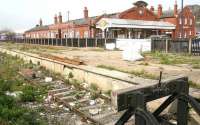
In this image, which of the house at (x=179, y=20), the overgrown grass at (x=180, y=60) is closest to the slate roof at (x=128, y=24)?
the house at (x=179, y=20)

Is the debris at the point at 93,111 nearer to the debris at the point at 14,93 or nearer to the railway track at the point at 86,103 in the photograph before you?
the railway track at the point at 86,103

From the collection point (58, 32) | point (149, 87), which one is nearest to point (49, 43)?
point (58, 32)

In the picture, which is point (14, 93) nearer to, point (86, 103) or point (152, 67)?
point (86, 103)

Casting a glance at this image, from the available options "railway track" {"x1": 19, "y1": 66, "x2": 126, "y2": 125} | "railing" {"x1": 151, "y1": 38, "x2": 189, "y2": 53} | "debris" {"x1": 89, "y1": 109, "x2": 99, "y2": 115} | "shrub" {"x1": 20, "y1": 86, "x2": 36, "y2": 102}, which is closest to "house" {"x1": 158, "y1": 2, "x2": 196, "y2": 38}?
"railing" {"x1": 151, "y1": 38, "x2": 189, "y2": 53}

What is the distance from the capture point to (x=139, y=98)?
5.02 metres

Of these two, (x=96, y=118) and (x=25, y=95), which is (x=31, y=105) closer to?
(x=25, y=95)

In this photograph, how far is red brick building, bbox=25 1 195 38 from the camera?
161ft

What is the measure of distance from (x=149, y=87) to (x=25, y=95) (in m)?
6.61

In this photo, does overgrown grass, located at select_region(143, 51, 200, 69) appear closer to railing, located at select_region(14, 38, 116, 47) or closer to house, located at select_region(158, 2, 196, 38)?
railing, located at select_region(14, 38, 116, 47)

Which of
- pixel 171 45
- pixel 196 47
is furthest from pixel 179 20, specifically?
pixel 196 47

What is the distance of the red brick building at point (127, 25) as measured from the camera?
48.9 m

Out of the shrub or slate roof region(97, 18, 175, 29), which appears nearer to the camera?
the shrub

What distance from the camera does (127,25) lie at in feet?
161

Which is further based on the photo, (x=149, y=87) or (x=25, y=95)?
(x=25, y=95)
